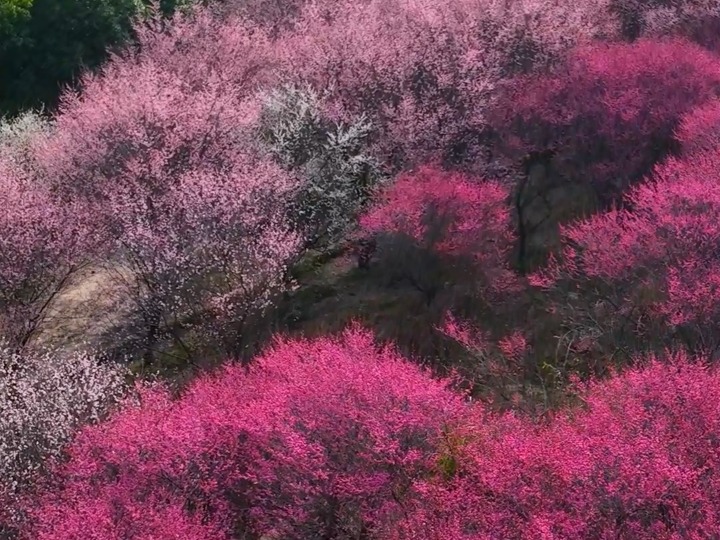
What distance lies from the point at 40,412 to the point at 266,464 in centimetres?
628

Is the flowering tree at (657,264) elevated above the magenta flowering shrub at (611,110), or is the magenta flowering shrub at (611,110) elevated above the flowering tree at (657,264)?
the magenta flowering shrub at (611,110)

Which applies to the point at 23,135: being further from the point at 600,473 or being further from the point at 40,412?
the point at 600,473

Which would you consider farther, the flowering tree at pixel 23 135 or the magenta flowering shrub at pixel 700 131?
the flowering tree at pixel 23 135

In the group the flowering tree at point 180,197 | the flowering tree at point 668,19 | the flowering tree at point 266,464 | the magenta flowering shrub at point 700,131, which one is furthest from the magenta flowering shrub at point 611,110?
the flowering tree at point 266,464

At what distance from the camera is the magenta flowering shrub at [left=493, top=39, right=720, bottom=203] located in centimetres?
2819

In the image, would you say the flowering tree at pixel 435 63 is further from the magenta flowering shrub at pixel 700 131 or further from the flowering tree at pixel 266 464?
the flowering tree at pixel 266 464

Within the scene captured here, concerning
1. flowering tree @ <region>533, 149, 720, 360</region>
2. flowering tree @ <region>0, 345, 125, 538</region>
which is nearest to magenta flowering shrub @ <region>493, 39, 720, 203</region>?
flowering tree @ <region>533, 149, 720, 360</region>

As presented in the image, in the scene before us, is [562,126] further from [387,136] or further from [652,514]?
[652,514]

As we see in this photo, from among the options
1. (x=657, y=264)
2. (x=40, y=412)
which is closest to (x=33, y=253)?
(x=40, y=412)

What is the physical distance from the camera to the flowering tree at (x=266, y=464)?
669 inches

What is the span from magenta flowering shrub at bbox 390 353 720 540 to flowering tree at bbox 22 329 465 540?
1079mm

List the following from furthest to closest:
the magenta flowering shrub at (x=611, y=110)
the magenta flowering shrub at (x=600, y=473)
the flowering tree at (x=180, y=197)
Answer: the magenta flowering shrub at (x=611, y=110) → the flowering tree at (x=180, y=197) → the magenta flowering shrub at (x=600, y=473)

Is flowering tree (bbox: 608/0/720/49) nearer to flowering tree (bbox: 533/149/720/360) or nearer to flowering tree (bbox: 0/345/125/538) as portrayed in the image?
flowering tree (bbox: 533/149/720/360)

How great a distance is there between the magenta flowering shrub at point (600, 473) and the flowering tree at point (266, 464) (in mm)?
1079
